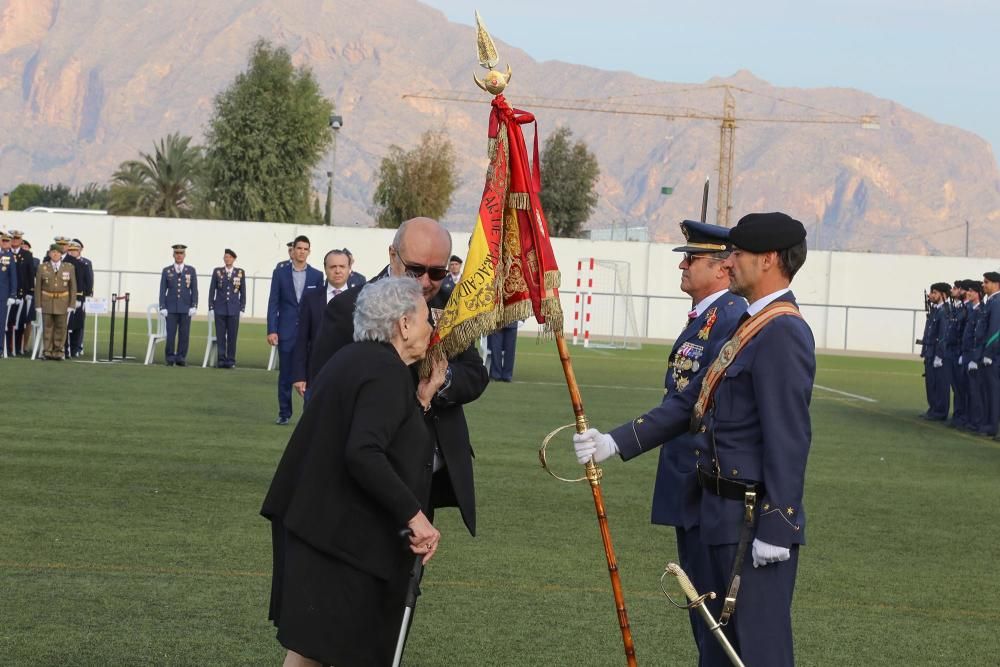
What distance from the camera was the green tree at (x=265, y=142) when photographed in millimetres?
69750

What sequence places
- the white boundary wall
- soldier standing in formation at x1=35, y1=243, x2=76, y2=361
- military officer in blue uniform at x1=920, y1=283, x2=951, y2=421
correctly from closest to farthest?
military officer in blue uniform at x1=920, y1=283, x2=951, y2=421
soldier standing in formation at x1=35, y1=243, x2=76, y2=361
the white boundary wall

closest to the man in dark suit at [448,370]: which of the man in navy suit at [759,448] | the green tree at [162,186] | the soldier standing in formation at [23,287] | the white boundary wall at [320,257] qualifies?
the man in navy suit at [759,448]

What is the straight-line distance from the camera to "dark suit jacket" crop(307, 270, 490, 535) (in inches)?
211

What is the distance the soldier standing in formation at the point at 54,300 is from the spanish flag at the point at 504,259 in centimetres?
2005

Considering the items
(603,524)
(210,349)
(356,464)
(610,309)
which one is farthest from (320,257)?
(356,464)

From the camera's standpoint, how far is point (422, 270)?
17.7 ft

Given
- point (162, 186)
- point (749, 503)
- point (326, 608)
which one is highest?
point (162, 186)

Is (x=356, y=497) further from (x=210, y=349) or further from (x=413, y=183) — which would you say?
(x=413, y=183)

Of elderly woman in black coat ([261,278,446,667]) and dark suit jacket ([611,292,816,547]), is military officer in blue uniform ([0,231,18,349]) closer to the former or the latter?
elderly woman in black coat ([261,278,446,667])

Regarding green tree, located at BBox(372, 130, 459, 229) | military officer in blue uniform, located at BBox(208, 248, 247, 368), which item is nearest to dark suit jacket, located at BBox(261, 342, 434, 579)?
military officer in blue uniform, located at BBox(208, 248, 247, 368)

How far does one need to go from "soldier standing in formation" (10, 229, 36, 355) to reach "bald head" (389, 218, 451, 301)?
21.3 m

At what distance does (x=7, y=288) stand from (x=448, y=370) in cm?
2144

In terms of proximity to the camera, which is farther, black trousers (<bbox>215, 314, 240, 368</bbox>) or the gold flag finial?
black trousers (<bbox>215, 314, 240, 368</bbox>)

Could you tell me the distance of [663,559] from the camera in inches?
357
